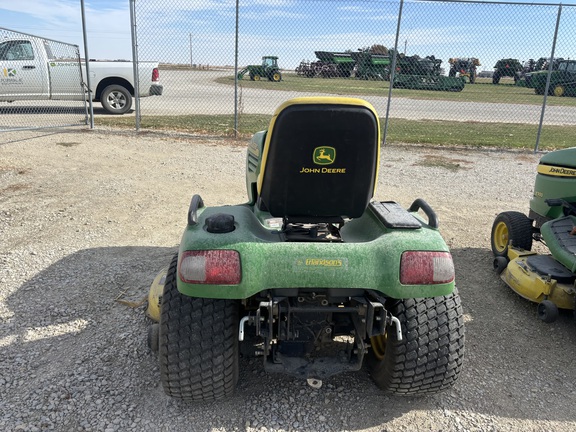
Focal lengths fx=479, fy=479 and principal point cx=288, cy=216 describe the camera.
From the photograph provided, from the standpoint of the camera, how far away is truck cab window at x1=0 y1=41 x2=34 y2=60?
36.1 ft

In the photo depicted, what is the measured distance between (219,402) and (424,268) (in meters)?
1.33

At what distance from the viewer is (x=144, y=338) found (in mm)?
3189

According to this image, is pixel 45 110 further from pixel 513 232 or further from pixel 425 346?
pixel 425 346

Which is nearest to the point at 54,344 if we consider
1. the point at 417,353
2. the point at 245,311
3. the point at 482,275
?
the point at 245,311

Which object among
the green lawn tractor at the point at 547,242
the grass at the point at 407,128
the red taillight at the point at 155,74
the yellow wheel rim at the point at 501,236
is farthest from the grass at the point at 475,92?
the green lawn tractor at the point at 547,242

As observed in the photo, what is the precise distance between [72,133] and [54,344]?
306 inches

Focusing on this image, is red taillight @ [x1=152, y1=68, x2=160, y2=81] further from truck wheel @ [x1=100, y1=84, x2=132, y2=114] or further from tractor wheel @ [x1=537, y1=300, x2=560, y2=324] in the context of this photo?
tractor wheel @ [x1=537, y1=300, x2=560, y2=324]

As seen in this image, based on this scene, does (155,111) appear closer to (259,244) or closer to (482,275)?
(482,275)

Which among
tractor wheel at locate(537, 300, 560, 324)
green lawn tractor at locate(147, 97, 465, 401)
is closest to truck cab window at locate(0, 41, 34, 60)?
green lawn tractor at locate(147, 97, 465, 401)

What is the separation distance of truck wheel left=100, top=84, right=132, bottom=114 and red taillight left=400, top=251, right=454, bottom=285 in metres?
11.8

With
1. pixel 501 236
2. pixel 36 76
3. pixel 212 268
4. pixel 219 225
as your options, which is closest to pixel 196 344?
pixel 212 268

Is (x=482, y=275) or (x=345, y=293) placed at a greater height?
(x=345, y=293)

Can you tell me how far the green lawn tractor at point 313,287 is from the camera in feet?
7.54

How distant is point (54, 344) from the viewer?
10.3 ft
